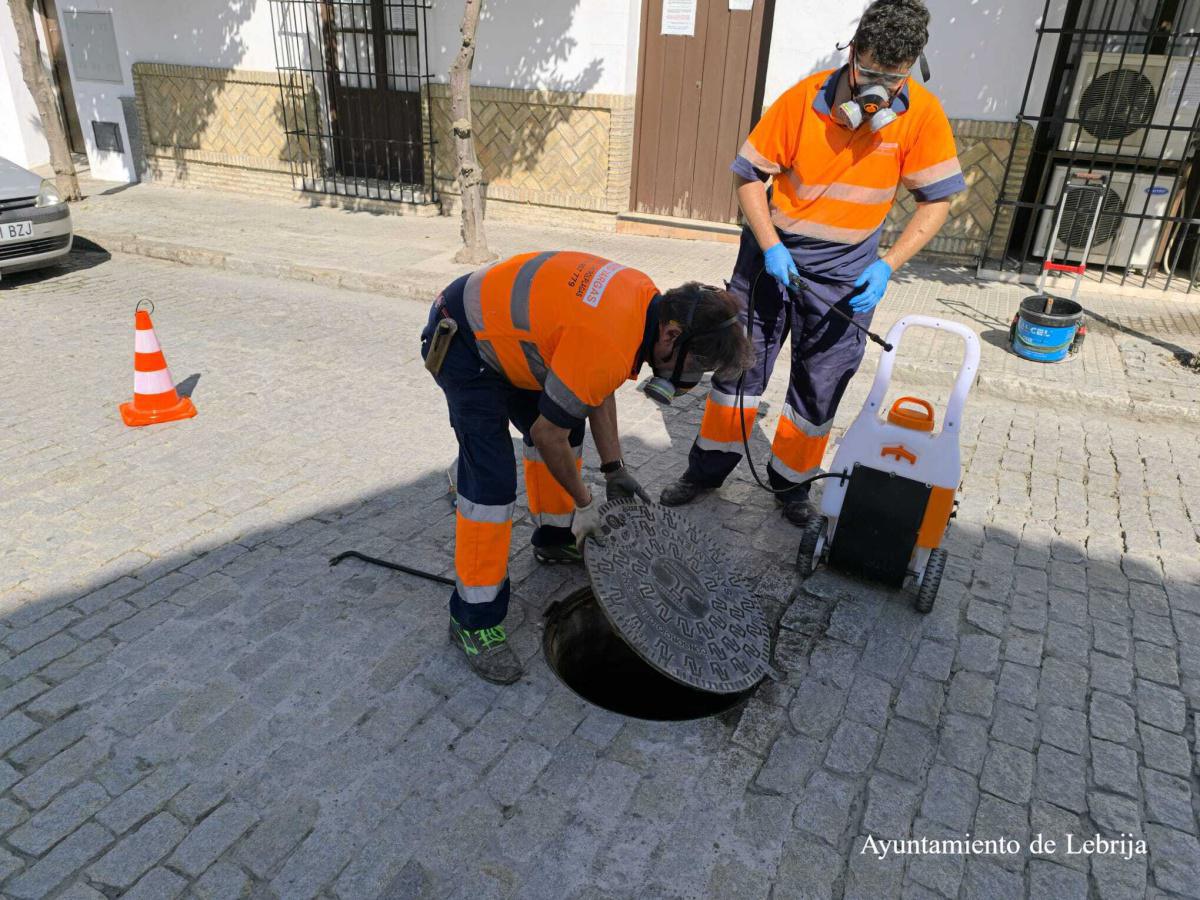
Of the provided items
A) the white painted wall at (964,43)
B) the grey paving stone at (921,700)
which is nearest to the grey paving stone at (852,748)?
the grey paving stone at (921,700)

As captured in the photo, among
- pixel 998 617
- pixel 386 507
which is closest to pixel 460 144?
pixel 386 507

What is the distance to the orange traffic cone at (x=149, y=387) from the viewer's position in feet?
16.3

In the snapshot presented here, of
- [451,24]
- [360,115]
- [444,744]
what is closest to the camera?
[444,744]

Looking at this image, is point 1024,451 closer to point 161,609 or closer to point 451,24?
point 161,609

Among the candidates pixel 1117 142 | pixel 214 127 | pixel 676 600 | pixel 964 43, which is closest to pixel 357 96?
pixel 214 127

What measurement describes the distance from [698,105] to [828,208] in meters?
6.63

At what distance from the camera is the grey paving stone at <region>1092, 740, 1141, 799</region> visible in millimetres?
2660

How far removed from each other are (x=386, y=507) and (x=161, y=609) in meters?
1.15

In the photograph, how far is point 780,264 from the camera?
3.68 metres

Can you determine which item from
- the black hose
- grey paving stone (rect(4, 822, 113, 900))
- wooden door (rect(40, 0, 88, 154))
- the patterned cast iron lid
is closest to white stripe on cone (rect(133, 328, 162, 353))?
the black hose

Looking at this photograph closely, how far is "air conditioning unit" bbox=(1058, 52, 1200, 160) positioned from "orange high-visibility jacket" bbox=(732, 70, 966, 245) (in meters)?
5.44

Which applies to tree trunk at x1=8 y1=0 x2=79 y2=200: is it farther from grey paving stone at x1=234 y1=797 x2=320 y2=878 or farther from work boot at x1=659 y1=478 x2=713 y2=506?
grey paving stone at x1=234 y1=797 x2=320 y2=878

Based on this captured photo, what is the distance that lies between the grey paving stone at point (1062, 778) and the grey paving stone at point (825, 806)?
2.07 ft

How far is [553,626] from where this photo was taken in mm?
3346
